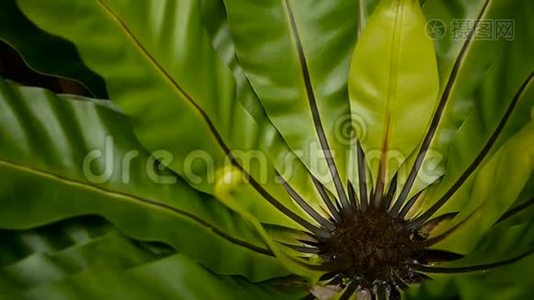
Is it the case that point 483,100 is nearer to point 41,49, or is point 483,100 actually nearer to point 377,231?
point 377,231

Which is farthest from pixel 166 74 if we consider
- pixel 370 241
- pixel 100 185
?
pixel 370 241

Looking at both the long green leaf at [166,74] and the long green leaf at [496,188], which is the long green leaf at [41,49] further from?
the long green leaf at [496,188]

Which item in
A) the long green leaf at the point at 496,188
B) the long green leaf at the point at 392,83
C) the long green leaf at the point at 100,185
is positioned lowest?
the long green leaf at the point at 100,185

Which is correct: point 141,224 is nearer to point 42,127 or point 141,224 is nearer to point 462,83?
point 42,127

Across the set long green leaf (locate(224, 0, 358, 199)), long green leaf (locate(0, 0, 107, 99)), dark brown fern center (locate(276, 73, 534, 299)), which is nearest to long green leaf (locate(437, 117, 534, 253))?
dark brown fern center (locate(276, 73, 534, 299))

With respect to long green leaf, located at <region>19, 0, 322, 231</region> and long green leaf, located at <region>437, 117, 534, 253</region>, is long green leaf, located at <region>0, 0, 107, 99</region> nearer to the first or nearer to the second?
long green leaf, located at <region>19, 0, 322, 231</region>

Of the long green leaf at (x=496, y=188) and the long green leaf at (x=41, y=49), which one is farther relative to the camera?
the long green leaf at (x=41, y=49)

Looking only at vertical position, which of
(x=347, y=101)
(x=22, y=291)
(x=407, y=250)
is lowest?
(x=22, y=291)

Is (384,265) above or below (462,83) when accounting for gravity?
below

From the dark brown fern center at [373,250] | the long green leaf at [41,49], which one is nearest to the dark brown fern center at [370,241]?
the dark brown fern center at [373,250]

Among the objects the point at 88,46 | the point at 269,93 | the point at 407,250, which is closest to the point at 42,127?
the point at 88,46

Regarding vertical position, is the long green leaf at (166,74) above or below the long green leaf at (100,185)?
above
